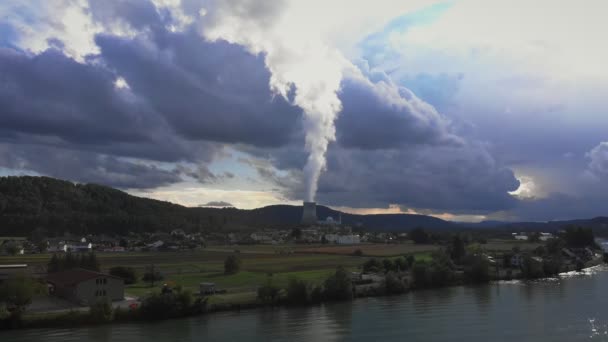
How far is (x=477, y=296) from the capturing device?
3794 centimetres

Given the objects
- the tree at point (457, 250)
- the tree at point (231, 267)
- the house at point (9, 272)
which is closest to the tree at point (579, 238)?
the tree at point (457, 250)

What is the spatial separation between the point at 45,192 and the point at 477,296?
107 m

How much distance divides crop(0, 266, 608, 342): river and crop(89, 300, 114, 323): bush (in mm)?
894

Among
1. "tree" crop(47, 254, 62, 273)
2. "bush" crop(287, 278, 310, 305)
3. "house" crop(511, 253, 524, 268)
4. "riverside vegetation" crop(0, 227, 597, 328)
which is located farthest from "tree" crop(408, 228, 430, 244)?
"tree" crop(47, 254, 62, 273)

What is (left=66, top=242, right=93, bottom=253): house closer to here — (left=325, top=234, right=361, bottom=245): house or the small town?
the small town

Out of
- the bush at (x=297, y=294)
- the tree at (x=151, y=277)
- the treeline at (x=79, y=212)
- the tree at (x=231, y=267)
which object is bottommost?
the bush at (x=297, y=294)

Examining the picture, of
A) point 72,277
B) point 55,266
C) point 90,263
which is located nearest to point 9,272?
point 72,277

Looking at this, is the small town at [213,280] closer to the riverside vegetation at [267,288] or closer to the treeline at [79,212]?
the riverside vegetation at [267,288]

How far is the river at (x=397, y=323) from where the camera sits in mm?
24422

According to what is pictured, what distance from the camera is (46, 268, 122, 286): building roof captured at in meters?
31.6

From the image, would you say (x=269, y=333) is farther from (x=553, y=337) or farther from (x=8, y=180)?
(x=8, y=180)

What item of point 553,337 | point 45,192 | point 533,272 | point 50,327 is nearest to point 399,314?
point 553,337

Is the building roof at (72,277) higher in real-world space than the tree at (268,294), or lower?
higher

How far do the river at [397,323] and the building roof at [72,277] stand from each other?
19.3ft
